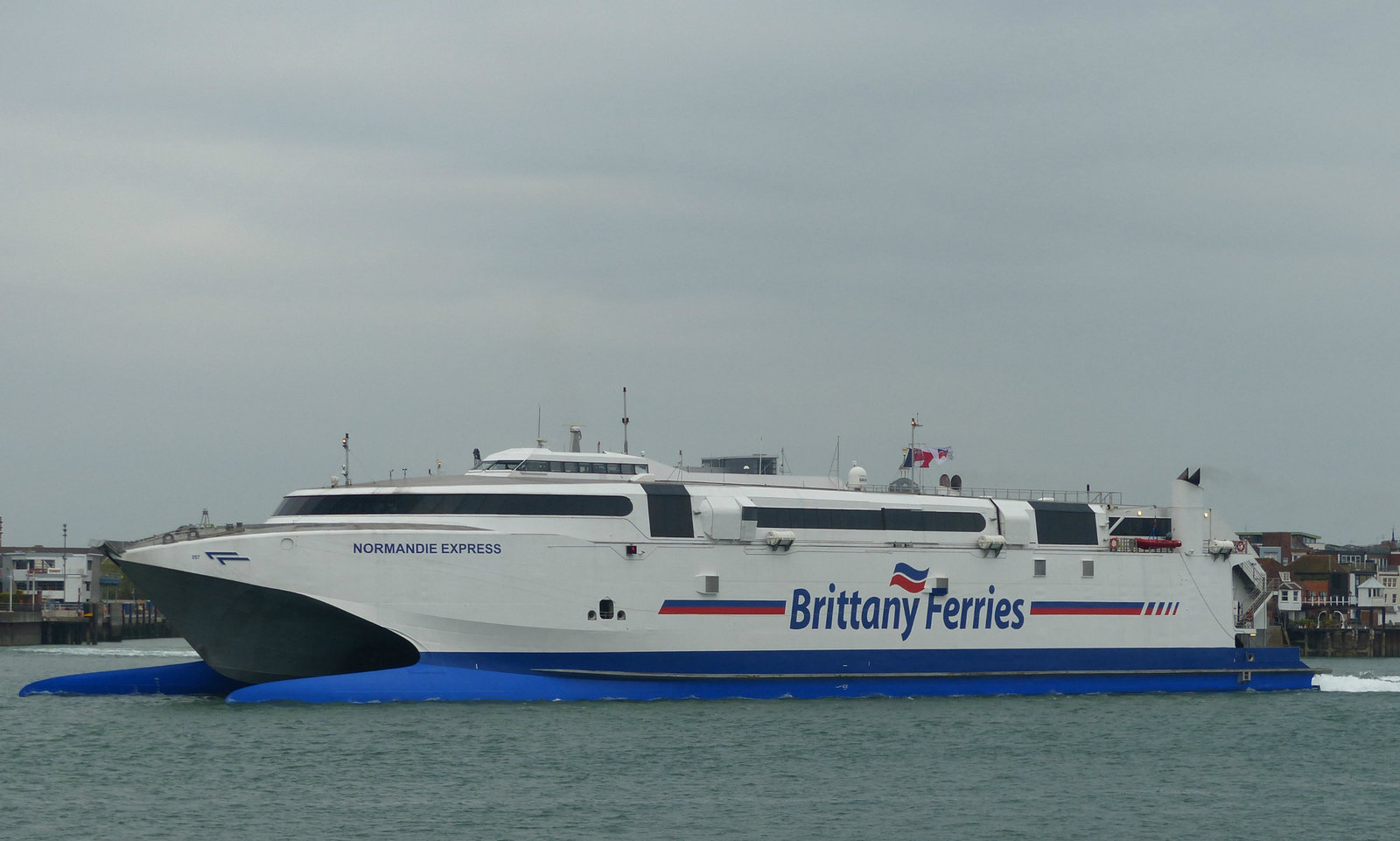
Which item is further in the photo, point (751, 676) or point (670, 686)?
point (751, 676)

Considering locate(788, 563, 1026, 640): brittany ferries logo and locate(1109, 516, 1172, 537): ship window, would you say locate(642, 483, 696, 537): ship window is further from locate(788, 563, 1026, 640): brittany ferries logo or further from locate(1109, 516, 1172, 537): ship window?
locate(1109, 516, 1172, 537): ship window

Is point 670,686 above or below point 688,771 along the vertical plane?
above

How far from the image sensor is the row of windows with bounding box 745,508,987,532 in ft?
101

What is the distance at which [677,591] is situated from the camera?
2958 cm

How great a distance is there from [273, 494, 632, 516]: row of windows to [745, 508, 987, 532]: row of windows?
3.47 metres

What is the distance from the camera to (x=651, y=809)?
20516mm

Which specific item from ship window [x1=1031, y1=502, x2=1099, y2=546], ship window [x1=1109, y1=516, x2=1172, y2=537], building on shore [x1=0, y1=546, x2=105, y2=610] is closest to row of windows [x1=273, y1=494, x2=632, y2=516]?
ship window [x1=1031, y1=502, x2=1099, y2=546]

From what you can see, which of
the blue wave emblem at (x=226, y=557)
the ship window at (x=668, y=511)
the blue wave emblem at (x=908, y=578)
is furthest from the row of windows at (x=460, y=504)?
the blue wave emblem at (x=908, y=578)

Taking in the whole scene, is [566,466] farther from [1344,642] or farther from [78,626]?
[1344,642]

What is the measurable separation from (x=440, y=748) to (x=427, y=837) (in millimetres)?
5335

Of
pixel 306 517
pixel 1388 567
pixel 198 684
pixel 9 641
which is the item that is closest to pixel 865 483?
pixel 306 517

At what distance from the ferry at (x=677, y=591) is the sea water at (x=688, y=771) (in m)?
0.77

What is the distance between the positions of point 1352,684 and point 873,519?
16607mm

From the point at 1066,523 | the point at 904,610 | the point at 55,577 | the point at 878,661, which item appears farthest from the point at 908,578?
the point at 55,577
